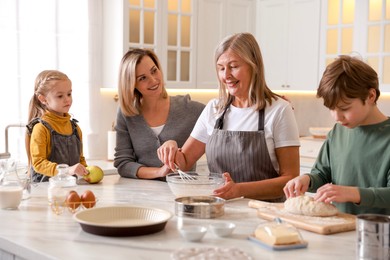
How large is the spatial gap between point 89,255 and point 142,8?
313 cm

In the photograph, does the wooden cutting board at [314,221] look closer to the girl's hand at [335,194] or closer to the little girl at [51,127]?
the girl's hand at [335,194]

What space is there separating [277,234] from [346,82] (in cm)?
69

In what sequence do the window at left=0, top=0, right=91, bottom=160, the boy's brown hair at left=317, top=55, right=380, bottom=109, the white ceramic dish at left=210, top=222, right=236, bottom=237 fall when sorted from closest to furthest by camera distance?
the white ceramic dish at left=210, top=222, right=236, bottom=237
the boy's brown hair at left=317, top=55, right=380, bottom=109
the window at left=0, top=0, right=91, bottom=160

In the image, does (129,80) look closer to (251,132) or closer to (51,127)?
(51,127)

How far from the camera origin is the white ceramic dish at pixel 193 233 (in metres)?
1.67

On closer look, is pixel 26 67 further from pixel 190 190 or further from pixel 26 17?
pixel 190 190

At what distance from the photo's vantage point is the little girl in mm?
2861

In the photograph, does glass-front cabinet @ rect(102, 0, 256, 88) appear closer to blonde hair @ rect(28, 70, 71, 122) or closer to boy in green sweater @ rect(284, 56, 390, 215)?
blonde hair @ rect(28, 70, 71, 122)

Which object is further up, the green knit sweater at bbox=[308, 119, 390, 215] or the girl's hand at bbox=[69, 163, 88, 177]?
the green knit sweater at bbox=[308, 119, 390, 215]

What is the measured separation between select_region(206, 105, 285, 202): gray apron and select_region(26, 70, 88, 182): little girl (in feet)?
2.51

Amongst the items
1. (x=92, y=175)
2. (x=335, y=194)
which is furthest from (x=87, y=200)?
(x=335, y=194)

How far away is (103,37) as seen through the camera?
4457mm

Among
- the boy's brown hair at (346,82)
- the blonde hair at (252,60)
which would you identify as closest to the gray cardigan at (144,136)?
the blonde hair at (252,60)

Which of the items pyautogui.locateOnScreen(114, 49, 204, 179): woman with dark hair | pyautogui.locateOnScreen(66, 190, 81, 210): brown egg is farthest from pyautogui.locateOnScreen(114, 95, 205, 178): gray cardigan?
pyautogui.locateOnScreen(66, 190, 81, 210): brown egg
